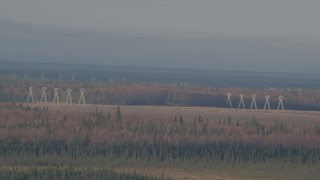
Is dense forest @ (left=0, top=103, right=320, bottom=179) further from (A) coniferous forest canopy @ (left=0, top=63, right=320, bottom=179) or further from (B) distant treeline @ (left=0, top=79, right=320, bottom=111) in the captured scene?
(B) distant treeline @ (left=0, top=79, right=320, bottom=111)

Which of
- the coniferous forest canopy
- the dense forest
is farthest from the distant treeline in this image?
the dense forest

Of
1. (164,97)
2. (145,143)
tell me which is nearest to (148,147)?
(145,143)

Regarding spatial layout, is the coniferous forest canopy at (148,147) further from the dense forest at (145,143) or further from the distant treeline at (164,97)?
the distant treeline at (164,97)

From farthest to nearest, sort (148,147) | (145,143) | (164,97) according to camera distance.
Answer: (164,97)
(145,143)
(148,147)

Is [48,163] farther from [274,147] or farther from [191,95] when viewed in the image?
[191,95]

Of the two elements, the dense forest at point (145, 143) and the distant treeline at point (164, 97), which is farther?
the distant treeline at point (164, 97)

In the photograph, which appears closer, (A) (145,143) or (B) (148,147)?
(B) (148,147)

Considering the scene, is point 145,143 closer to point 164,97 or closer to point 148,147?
point 148,147

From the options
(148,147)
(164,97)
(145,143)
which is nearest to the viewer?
(148,147)

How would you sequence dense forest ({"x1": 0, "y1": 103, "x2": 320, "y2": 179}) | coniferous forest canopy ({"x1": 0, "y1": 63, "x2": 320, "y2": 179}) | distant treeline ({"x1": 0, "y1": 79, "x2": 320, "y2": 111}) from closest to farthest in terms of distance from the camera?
coniferous forest canopy ({"x1": 0, "y1": 63, "x2": 320, "y2": 179})
dense forest ({"x1": 0, "y1": 103, "x2": 320, "y2": 179})
distant treeline ({"x1": 0, "y1": 79, "x2": 320, "y2": 111})

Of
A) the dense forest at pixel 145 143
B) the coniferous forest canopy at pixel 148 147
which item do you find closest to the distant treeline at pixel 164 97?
the coniferous forest canopy at pixel 148 147

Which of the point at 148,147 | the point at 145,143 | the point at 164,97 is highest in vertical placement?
the point at 164,97
